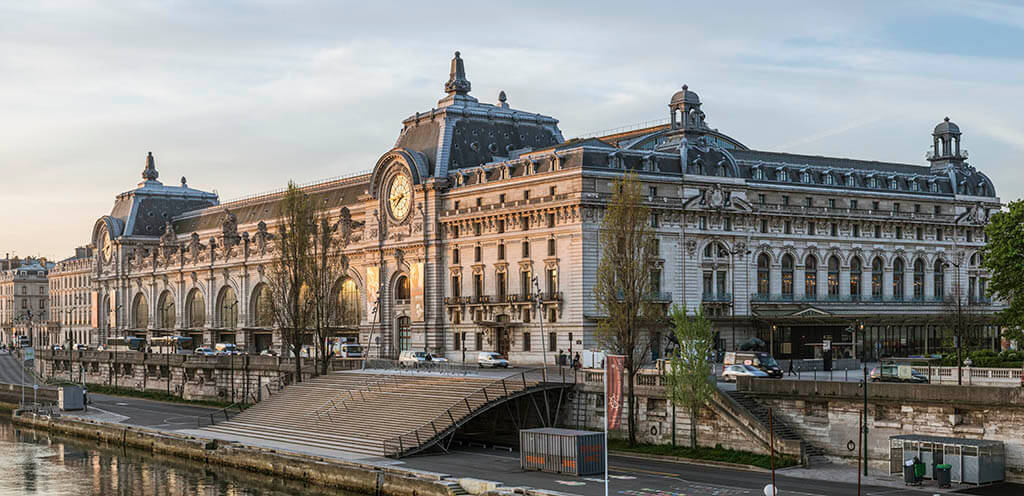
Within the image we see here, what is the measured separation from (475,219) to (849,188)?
37197 millimetres

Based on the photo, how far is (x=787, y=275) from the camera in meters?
116

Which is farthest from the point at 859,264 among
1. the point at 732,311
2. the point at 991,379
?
the point at 991,379

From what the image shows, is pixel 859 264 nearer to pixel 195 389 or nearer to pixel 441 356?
pixel 441 356

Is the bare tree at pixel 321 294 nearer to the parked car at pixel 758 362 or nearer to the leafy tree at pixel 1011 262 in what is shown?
the parked car at pixel 758 362

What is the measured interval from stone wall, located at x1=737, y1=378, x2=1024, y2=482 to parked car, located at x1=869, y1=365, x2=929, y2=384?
4.90 metres

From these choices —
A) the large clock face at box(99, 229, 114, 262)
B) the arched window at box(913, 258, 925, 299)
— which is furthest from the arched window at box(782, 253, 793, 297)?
the large clock face at box(99, 229, 114, 262)

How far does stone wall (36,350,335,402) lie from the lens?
351 feet

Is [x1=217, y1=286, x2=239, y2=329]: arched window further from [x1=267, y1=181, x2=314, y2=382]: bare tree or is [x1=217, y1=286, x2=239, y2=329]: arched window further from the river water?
the river water

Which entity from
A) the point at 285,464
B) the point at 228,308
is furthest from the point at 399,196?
the point at 285,464

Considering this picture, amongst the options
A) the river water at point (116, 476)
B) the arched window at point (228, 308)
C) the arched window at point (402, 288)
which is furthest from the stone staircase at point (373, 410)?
the arched window at point (228, 308)

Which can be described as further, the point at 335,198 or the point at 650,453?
the point at 335,198

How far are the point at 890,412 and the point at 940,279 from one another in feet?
233

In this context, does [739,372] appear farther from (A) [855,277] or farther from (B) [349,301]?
(B) [349,301]

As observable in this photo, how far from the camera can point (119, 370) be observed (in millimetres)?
138750
